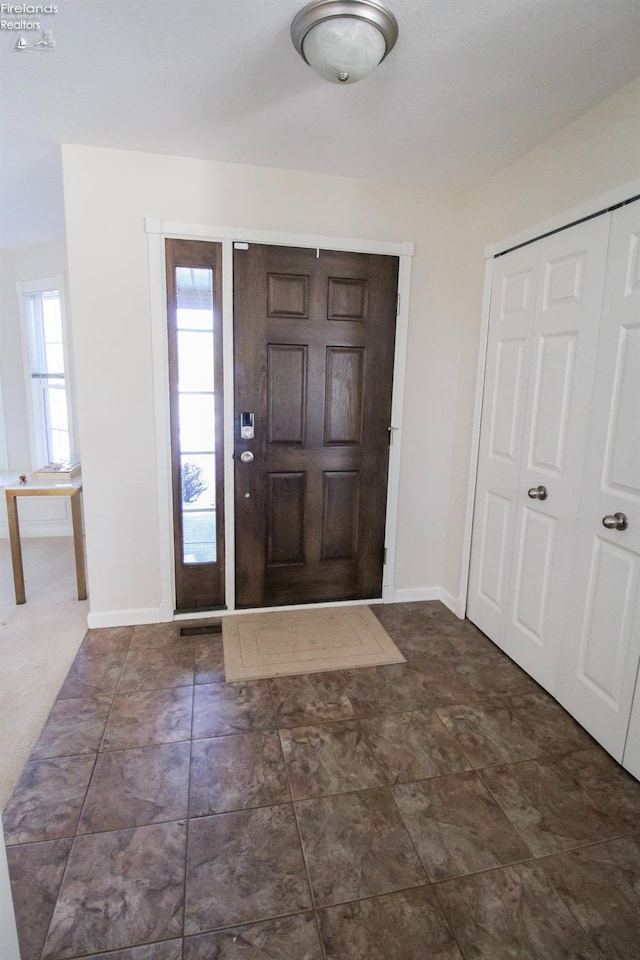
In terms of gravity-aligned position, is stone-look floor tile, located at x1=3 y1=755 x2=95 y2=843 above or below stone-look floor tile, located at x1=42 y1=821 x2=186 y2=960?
above

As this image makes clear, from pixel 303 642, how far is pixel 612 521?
161cm

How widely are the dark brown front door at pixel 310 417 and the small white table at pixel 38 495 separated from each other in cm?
101

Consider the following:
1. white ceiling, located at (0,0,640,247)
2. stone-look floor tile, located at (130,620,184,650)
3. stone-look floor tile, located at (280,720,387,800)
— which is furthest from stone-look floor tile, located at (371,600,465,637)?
white ceiling, located at (0,0,640,247)

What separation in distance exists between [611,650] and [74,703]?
2.24 metres

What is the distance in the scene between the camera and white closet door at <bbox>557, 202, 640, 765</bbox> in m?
1.73

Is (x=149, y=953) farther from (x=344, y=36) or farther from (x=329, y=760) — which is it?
(x=344, y=36)

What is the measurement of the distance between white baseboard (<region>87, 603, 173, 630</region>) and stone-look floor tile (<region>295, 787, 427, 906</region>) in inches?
58.0

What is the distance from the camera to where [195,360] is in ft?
8.59

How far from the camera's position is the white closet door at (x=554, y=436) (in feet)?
6.37

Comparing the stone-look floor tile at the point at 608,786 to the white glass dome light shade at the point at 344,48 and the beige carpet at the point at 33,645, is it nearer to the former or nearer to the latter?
the beige carpet at the point at 33,645

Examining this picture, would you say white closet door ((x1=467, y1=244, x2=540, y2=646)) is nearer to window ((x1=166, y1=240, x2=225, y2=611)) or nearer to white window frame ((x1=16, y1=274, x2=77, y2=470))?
window ((x1=166, y1=240, x2=225, y2=611))

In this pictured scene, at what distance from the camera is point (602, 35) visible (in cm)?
150

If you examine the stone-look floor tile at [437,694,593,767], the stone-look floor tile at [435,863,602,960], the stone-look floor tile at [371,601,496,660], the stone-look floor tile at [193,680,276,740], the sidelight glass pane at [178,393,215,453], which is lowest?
the stone-look floor tile at [435,863,602,960]

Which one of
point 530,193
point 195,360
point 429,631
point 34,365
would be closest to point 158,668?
point 429,631
